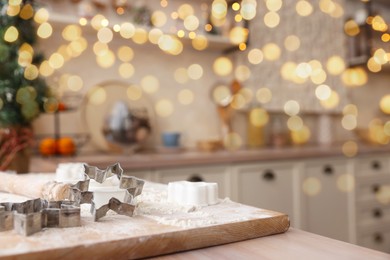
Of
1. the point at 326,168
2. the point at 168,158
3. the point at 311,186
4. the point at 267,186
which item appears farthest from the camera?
the point at 326,168

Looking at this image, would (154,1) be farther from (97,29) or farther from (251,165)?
(251,165)

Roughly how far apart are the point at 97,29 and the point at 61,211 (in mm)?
1774

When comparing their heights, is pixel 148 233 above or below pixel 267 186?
above

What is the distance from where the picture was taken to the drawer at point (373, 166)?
261cm

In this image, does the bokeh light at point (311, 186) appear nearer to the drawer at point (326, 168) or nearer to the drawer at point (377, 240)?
the drawer at point (326, 168)

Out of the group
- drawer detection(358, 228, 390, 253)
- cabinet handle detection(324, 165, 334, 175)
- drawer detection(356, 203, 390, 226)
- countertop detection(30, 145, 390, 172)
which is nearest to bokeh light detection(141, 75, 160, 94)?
countertop detection(30, 145, 390, 172)

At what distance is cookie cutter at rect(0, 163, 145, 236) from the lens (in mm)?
535

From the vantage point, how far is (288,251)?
1.76 ft

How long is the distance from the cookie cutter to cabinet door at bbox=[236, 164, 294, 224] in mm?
1425

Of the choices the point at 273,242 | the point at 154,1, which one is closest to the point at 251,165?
the point at 154,1

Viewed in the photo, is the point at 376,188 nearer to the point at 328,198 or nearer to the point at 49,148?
the point at 328,198

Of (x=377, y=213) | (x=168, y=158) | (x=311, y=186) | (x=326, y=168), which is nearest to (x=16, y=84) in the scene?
(x=168, y=158)

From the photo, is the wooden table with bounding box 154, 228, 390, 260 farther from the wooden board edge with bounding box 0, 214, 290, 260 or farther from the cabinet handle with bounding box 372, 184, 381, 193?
the cabinet handle with bounding box 372, 184, 381, 193

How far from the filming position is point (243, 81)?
2699mm
